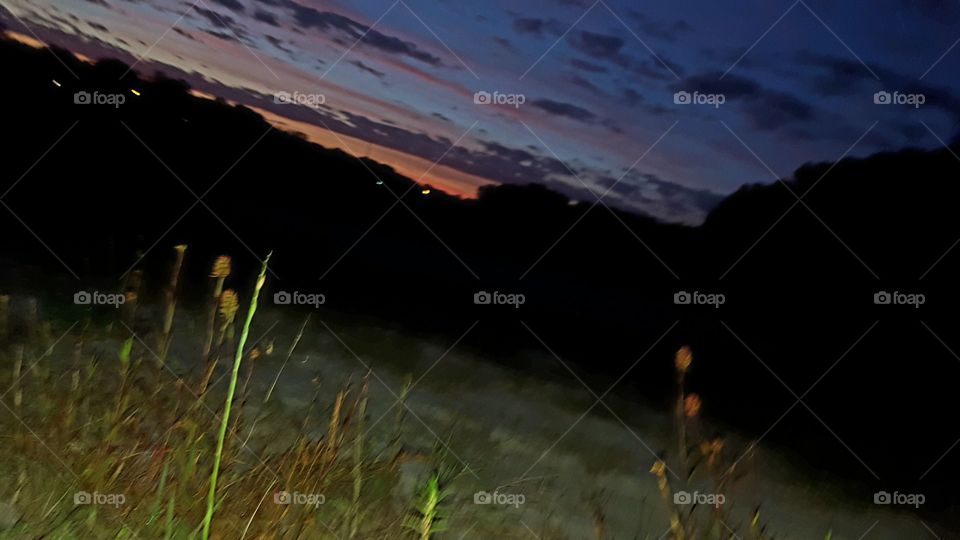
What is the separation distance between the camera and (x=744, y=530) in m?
3.19

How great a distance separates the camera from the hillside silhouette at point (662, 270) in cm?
564

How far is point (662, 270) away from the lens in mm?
8656

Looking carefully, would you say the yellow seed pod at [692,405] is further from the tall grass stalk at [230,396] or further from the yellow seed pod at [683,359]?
the tall grass stalk at [230,396]

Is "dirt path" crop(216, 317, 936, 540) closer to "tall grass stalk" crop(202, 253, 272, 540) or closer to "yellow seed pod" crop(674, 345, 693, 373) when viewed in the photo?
"yellow seed pod" crop(674, 345, 693, 373)

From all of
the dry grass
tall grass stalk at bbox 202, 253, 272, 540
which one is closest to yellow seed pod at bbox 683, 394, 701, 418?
the dry grass

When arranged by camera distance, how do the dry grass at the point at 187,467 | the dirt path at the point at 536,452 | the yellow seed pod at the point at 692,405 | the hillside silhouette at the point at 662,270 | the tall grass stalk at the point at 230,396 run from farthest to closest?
the hillside silhouette at the point at 662,270 < the dirt path at the point at 536,452 < the dry grass at the point at 187,467 < the yellow seed pod at the point at 692,405 < the tall grass stalk at the point at 230,396

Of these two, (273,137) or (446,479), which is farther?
(273,137)

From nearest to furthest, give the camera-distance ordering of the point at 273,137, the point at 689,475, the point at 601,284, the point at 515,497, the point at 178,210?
the point at 689,475, the point at 515,497, the point at 601,284, the point at 178,210, the point at 273,137

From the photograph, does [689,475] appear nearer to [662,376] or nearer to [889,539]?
[889,539]

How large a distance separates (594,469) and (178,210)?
7.49 meters

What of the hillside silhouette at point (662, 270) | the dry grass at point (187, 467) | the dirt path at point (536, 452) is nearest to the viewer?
the dry grass at point (187, 467)

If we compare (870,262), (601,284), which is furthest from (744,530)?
(601,284)

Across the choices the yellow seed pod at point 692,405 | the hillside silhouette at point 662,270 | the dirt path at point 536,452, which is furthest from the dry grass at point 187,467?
the hillside silhouette at point 662,270

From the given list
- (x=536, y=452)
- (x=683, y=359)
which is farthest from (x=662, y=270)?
(x=683, y=359)
